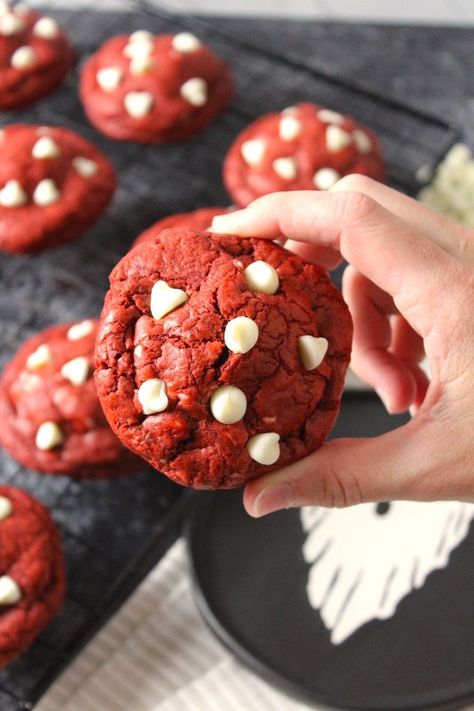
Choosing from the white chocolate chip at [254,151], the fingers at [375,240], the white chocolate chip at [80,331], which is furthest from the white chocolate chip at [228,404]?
the white chocolate chip at [254,151]

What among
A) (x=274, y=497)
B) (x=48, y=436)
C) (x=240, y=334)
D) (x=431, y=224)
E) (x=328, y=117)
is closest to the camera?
(x=240, y=334)

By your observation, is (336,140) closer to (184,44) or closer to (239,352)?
(184,44)

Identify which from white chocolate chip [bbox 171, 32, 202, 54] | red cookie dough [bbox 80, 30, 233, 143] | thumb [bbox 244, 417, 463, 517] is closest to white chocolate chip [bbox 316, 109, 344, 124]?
red cookie dough [bbox 80, 30, 233, 143]

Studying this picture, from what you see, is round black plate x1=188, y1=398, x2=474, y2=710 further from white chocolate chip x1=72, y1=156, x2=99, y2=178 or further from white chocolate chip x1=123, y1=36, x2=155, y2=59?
white chocolate chip x1=123, y1=36, x2=155, y2=59

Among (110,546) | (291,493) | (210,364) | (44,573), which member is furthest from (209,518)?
(210,364)

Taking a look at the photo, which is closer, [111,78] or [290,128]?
[290,128]

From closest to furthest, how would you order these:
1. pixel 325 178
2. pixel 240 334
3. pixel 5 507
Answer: pixel 240 334 → pixel 5 507 → pixel 325 178

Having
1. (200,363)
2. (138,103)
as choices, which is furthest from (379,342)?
(138,103)
